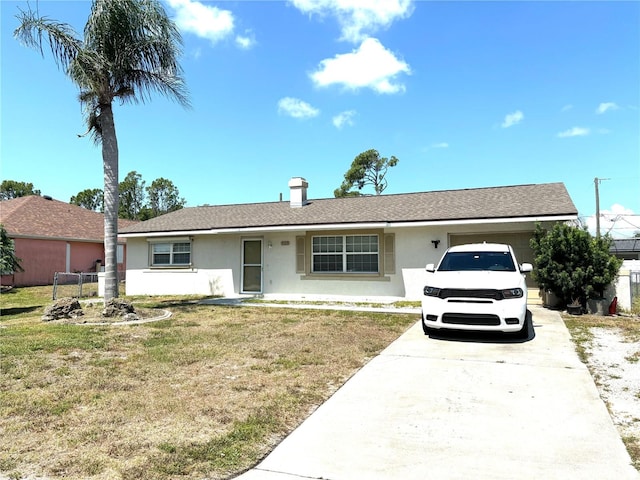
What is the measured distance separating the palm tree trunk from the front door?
5.53 meters

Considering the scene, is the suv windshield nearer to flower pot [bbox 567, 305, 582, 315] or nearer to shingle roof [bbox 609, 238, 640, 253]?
flower pot [bbox 567, 305, 582, 315]

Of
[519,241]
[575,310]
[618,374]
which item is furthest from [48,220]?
[618,374]

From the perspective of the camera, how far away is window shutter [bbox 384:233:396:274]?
14.0m

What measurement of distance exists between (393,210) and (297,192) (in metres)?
4.66

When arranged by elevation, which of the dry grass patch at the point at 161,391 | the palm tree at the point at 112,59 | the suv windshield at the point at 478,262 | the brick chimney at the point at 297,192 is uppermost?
the palm tree at the point at 112,59

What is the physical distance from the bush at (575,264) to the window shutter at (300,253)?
7633 mm

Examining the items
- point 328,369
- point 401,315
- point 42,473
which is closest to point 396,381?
point 328,369

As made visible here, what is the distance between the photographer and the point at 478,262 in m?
8.32

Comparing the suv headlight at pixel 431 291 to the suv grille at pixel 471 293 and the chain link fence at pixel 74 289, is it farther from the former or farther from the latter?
the chain link fence at pixel 74 289

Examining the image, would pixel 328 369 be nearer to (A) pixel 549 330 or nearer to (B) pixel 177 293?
(A) pixel 549 330

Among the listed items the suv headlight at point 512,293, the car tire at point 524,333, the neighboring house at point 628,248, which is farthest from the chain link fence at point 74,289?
the neighboring house at point 628,248

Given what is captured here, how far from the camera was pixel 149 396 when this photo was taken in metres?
4.47

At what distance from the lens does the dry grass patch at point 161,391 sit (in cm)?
312

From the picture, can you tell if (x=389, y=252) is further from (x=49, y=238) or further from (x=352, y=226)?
(x=49, y=238)
